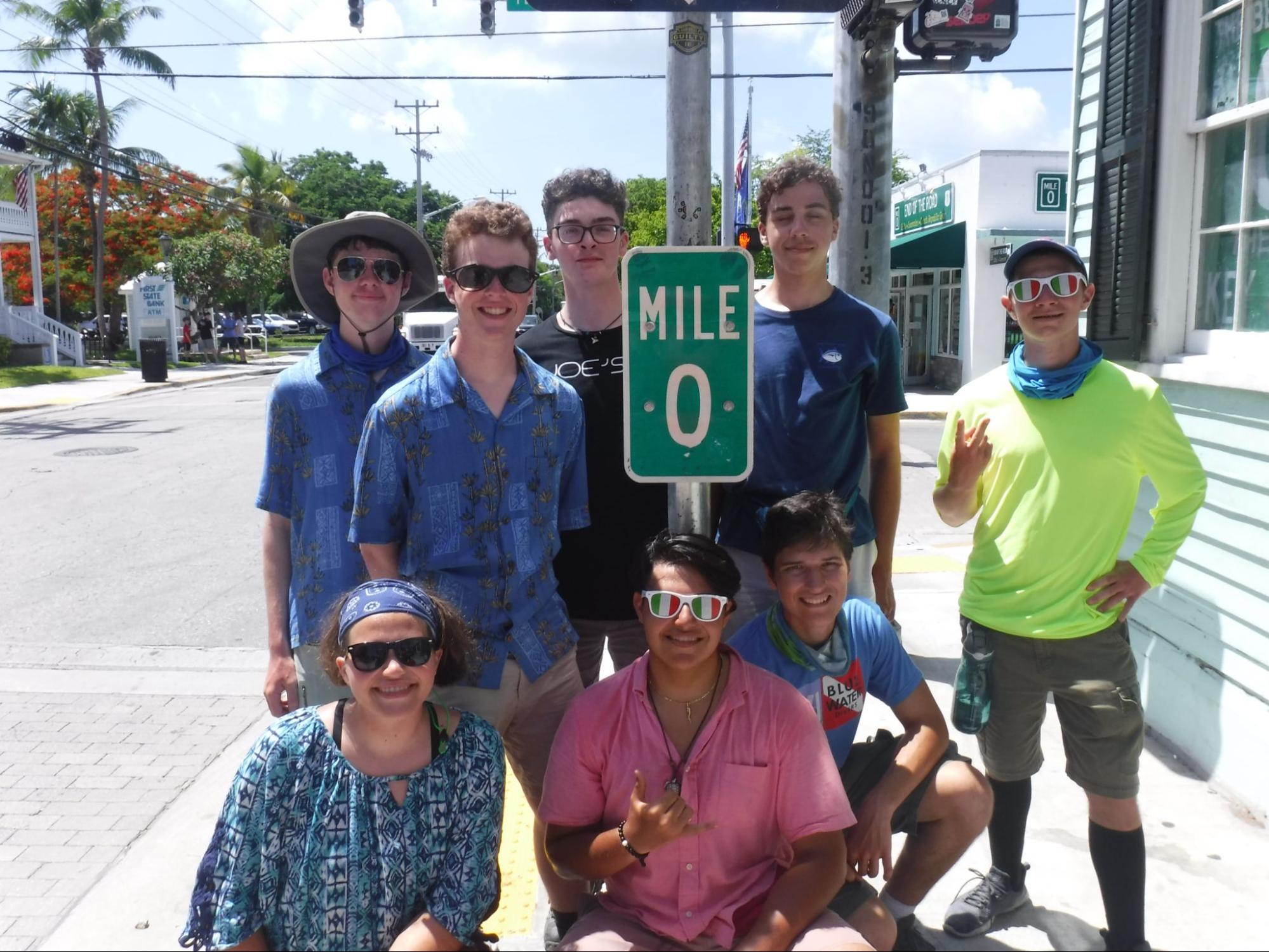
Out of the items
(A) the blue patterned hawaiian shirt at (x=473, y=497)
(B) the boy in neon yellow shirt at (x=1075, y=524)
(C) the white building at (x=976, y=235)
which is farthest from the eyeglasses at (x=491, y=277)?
(C) the white building at (x=976, y=235)

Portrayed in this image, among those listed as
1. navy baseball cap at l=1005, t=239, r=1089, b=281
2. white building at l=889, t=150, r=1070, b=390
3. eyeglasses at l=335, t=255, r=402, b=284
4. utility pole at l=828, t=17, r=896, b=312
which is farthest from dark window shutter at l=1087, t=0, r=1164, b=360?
white building at l=889, t=150, r=1070, b=390

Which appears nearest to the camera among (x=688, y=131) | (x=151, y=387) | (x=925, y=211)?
(x=688, y=131)

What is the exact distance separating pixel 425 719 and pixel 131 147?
40205 millimetres

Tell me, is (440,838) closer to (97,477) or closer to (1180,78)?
(1180,78)

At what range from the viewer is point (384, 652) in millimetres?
2406

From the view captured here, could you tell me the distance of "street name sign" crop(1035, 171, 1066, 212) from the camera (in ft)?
65.1

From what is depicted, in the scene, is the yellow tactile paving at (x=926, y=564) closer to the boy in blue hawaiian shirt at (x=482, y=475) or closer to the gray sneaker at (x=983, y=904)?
the gray sneaker at (x=983, y=904)

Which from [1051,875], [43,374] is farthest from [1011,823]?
[43,374]

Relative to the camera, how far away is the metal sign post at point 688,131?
264cm

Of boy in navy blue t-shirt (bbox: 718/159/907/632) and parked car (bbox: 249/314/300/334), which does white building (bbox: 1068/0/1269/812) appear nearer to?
boy in navy blue t-shirt (bbox: 718/159/907/632)

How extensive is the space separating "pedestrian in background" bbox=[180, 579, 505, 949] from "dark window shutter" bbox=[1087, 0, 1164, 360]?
3483 millimetres

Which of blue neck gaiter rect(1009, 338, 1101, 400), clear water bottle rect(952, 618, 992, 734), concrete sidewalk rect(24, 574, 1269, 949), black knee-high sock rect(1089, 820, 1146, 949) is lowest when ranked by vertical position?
concrete sidewalk rect(24, 574, 1269, 949)

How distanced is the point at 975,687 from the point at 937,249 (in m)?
19.3

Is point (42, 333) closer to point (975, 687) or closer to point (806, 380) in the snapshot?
point (806, 380)
